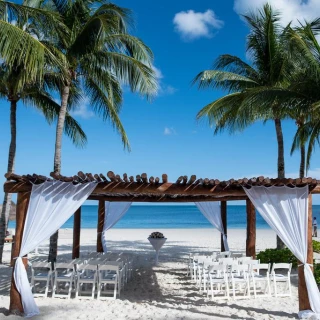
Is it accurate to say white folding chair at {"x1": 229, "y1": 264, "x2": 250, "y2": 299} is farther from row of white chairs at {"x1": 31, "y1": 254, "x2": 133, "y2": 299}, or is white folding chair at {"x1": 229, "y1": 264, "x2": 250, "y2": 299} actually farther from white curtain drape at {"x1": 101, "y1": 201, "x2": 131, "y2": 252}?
white curtain drape at {"x1": 101, "y1": 201, "x2": 131, "y2": 252}

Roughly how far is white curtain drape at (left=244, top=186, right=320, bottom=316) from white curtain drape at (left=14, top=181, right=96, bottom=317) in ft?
9.30

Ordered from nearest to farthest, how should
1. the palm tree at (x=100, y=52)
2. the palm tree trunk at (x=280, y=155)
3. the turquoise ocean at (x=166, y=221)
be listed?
the palm tree at (x=100, y=52) < the palm tree trunk at (x=280, y=155) < the turquoise ocean at (x=166, y=221)

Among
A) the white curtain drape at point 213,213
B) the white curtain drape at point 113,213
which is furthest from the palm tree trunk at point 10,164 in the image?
the white curtain drape at point 213,213

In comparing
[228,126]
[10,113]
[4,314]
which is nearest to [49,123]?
[10,113]

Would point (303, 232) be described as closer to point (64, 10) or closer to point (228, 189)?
point (228, 189)

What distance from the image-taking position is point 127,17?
9.59m

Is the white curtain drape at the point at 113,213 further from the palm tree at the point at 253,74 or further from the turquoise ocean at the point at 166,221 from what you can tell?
the turquoise ocean at the point at 166,221

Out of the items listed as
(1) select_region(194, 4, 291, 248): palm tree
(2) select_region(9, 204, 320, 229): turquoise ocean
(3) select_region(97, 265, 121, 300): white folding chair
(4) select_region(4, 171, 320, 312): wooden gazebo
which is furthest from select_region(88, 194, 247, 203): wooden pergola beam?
(2) select_region(9, 204, 320, 229): turquoise ocean

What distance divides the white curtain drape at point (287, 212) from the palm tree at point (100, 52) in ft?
14.5

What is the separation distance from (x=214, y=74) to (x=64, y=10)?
465cm

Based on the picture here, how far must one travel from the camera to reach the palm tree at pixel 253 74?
36.9 ft

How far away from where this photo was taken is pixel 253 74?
477 inches

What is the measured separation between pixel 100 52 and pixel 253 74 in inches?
197

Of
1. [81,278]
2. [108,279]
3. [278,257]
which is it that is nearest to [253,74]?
[278,257]
